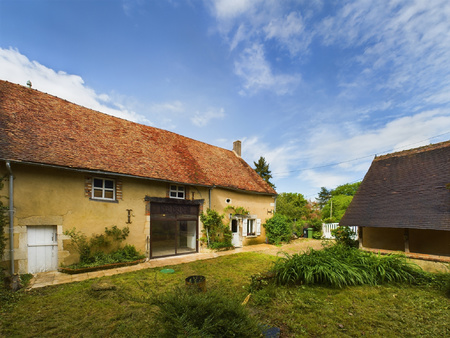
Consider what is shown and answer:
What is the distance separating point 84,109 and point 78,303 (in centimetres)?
906

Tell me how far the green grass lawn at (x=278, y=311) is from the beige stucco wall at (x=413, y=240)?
515 cm

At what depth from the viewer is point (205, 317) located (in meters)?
2.56

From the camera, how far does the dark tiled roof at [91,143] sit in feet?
23.6

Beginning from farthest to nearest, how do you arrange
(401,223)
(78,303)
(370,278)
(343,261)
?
(401,223) → (343,261) → (370,278) → (78,303)

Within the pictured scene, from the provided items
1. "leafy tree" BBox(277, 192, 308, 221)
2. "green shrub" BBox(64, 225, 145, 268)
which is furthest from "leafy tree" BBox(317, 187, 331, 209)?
"green shrub" BBox(64, 225, 145, 268)

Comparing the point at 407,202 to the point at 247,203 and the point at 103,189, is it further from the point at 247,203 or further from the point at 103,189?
the point at 103,189

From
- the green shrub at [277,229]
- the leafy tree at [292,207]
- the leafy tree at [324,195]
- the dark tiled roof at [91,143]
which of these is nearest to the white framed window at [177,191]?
the dark tiled roof at [91,143]

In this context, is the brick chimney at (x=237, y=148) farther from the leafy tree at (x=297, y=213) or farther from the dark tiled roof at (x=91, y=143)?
the leafy tree at (x=297, y=213)

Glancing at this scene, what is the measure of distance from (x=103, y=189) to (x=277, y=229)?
1048 cm

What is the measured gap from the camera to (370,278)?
5516 mm

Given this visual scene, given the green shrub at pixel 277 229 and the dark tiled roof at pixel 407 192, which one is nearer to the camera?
the dark tiled roof at pixel 407 192

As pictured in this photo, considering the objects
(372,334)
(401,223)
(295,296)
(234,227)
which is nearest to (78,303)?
(295,296)

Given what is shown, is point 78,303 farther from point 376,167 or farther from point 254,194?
point 376,167

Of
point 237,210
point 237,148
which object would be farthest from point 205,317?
point 237,148
